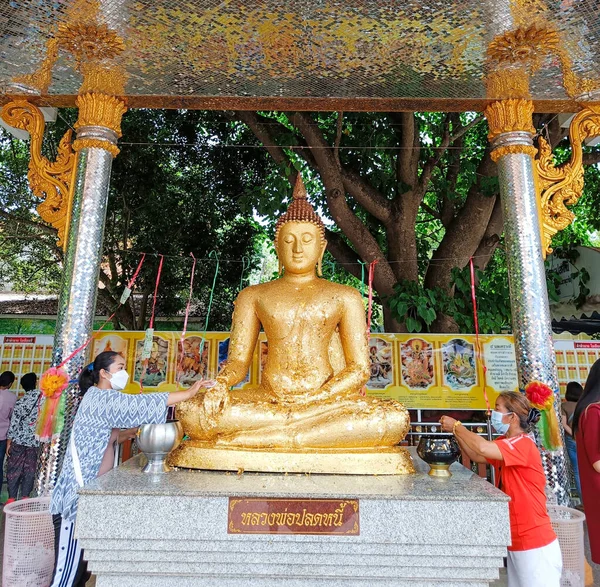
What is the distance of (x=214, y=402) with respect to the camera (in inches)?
125

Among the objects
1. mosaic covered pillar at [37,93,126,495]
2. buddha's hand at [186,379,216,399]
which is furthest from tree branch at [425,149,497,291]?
buddha's hand at [186,379,216,399]

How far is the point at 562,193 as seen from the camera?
4641mm

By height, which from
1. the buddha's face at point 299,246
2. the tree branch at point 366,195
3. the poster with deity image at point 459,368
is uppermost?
the tree branch at point 366,195

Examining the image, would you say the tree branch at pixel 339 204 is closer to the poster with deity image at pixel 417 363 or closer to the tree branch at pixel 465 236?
the tree branch at pixel 465 236

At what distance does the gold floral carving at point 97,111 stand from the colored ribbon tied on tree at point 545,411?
4.06 meters

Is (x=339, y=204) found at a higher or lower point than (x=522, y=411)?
higher

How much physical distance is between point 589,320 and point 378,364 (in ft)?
11.0

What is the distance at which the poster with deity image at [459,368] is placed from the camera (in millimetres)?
6059

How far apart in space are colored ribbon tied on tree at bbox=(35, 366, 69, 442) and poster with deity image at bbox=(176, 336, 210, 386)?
2153 mm

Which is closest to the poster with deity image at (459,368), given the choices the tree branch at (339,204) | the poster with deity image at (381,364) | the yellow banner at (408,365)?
the yellow banner at (408,365)

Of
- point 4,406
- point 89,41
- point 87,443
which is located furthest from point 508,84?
point 4,406

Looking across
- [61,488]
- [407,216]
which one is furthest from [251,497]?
[407,216]

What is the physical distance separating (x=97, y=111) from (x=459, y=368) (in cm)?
459

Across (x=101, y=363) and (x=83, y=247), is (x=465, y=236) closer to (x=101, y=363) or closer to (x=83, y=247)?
(x=83, y=247)
